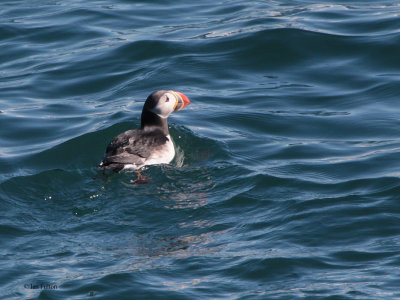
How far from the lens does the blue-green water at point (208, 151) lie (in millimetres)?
5695

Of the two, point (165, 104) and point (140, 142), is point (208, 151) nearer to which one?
point (165, 104)

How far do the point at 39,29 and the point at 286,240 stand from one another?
349 inches

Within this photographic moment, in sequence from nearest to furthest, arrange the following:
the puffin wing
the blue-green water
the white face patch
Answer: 1. the blue-green water
2. the puffin wing
3. the white face patch

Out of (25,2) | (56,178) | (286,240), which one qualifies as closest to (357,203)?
(286,240)

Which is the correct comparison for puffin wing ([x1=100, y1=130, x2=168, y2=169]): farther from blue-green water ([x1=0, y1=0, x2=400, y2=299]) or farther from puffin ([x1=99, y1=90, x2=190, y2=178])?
blue-green water ([x1=0, y1=0, x2=400, y2=299])

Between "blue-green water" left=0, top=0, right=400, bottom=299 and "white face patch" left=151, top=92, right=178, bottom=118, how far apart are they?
524 mm

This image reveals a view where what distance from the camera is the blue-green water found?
5695 millimetres

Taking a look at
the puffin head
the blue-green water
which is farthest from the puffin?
the blue-green water

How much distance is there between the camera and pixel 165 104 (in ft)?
28.7

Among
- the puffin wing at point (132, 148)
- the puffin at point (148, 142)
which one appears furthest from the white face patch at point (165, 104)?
the puffin wing at point (132, 148)

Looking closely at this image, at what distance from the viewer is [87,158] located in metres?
8.48

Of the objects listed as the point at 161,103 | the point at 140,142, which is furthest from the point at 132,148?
the point at 161,103

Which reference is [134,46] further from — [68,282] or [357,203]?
[68,282]

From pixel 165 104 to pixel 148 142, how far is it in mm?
717
